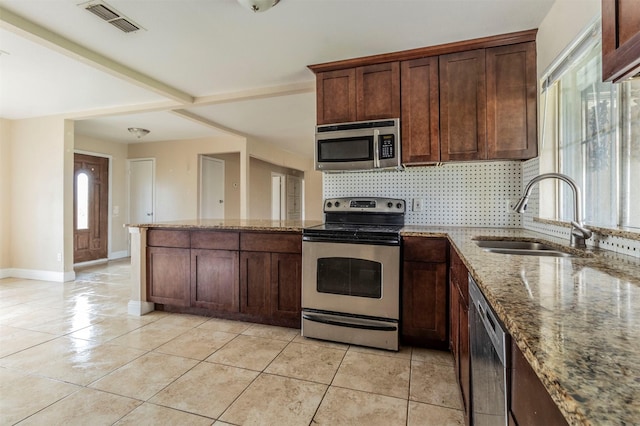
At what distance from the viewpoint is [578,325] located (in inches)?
24.2

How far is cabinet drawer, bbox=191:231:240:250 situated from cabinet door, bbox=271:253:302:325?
0.41 m

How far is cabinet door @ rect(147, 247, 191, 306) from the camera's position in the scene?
3.06 meters

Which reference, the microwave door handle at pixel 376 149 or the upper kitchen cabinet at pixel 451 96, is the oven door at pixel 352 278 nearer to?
the microwave door handle at pixel 376 149

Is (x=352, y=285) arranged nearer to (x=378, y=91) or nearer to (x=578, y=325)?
(x=378, y=91)

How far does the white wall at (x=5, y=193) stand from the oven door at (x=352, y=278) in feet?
17.0

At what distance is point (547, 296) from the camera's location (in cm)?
79

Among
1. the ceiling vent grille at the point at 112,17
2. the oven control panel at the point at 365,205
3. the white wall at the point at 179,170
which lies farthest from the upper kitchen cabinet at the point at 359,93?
the white wall at the point at 179,170

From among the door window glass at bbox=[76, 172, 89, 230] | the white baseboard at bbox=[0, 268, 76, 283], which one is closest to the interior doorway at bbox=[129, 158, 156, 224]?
the door window glass at bbox=[76, 172, 89, 230]

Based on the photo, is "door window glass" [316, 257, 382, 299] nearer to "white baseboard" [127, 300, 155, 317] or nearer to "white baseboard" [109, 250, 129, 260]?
"white baseboard" [127, 300, 155, 317]

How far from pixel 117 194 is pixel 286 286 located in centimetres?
552

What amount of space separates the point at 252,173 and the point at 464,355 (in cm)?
609

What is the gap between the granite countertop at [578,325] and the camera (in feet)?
1.28

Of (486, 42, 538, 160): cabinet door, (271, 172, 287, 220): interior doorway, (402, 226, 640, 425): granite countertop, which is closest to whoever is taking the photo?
(402, 226, 640, 425): granite countertop

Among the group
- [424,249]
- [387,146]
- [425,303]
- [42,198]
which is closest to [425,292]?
[425,303]
